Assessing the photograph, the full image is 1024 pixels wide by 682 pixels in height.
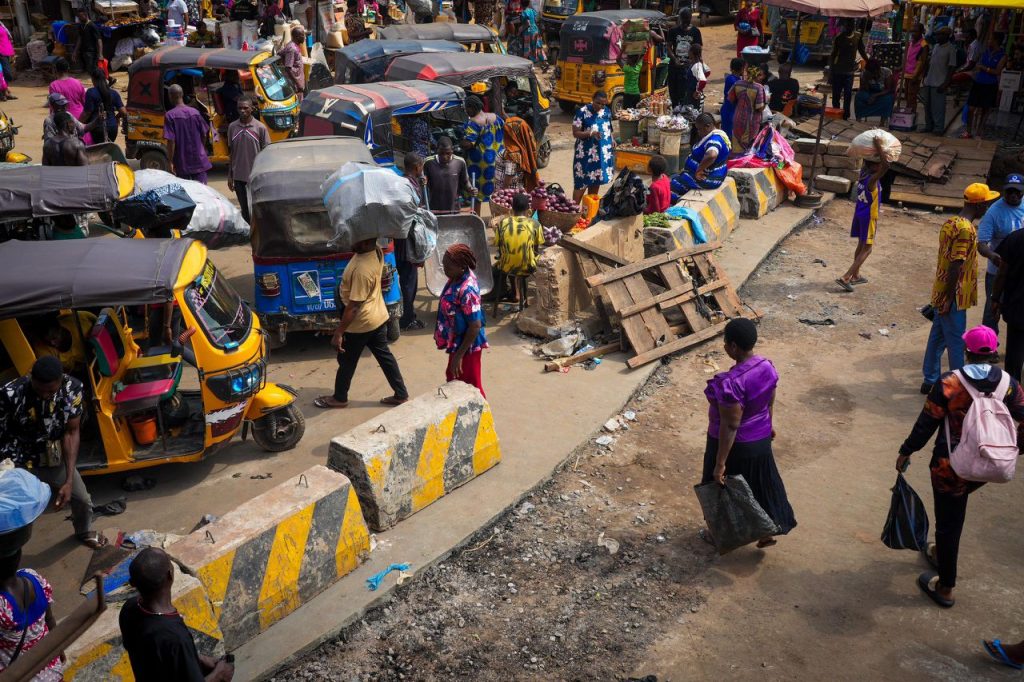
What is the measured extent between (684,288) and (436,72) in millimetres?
6265

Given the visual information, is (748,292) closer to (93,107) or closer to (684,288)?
(684,288)

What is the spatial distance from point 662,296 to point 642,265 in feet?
1.27

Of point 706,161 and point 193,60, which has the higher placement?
point 193,60

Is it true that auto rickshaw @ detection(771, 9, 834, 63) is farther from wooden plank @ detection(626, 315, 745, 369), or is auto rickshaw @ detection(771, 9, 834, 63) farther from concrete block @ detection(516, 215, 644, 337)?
wooden plank @ detection(626, 315, 745, 369)

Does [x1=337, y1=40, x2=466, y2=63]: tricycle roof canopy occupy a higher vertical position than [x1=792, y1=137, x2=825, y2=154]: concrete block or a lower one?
higher

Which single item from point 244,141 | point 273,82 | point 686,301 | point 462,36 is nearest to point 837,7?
point 462,36

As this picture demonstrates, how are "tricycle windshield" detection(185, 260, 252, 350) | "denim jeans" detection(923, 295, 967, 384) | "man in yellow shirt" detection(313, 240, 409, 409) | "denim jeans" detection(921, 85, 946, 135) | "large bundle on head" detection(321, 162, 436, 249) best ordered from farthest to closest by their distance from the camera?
"denim jeans" detection(921, 85, 946, 135) < "denim jeans" detection(923, 295, 967, 384) < "large bundle on head" detection(321, 162, 436, 249) < "man in yellow shirt" detection(313, 240, 409, 409) < "tricycle windshield" detection(185, 260, 252, 350)

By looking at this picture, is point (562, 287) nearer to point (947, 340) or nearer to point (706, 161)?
point (947, 340)

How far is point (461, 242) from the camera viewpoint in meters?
10.2

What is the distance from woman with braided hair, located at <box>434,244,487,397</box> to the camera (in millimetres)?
7027

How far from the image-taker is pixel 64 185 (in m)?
7.54

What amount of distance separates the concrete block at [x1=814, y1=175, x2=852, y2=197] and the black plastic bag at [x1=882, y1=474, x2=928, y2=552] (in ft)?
33.5

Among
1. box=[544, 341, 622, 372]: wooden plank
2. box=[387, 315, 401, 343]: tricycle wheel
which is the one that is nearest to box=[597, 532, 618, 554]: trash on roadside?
box=[544, 341, 622, 372]: wooden plank

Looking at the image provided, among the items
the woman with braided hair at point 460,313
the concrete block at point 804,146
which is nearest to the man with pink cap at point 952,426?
the woman with braided hair at point 460,313
